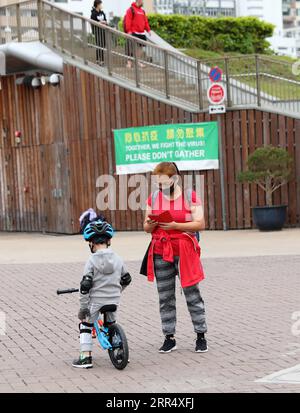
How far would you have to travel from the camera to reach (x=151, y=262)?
880 cm

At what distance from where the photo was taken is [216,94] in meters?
21.1

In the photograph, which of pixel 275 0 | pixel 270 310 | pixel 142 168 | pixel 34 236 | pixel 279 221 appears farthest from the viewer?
pixel 275 0

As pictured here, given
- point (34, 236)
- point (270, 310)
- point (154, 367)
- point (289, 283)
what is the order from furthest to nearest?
point (34, 236) → point (289, 283) → point (270, 310) → point (154, 367)

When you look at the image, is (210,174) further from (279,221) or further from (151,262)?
(151,262)

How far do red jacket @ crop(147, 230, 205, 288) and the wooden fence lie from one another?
487 inches

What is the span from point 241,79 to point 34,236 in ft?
21.3

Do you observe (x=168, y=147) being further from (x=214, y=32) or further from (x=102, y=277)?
(x=102, y=277)

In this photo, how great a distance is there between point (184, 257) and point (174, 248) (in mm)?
127

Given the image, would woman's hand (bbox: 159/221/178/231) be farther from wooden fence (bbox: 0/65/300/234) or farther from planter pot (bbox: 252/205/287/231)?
wooden fence (bbox: 0/65/300/234)

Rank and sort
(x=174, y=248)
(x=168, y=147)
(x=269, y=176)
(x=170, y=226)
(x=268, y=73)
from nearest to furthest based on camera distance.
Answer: (x=170, y=226), (x=174, y=248), (x=269, y=176), (x=268, y=73), (x=168, y=147)

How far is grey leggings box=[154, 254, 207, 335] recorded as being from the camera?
8758 mm

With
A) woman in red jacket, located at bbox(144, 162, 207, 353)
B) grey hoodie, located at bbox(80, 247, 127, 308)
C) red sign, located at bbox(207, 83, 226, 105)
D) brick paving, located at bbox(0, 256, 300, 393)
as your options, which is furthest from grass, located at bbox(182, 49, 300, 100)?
grey hoodie, located at bbox(80, 247, 127, 308)

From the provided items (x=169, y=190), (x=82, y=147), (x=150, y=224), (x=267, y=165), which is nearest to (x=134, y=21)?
(x=82, y=147)
